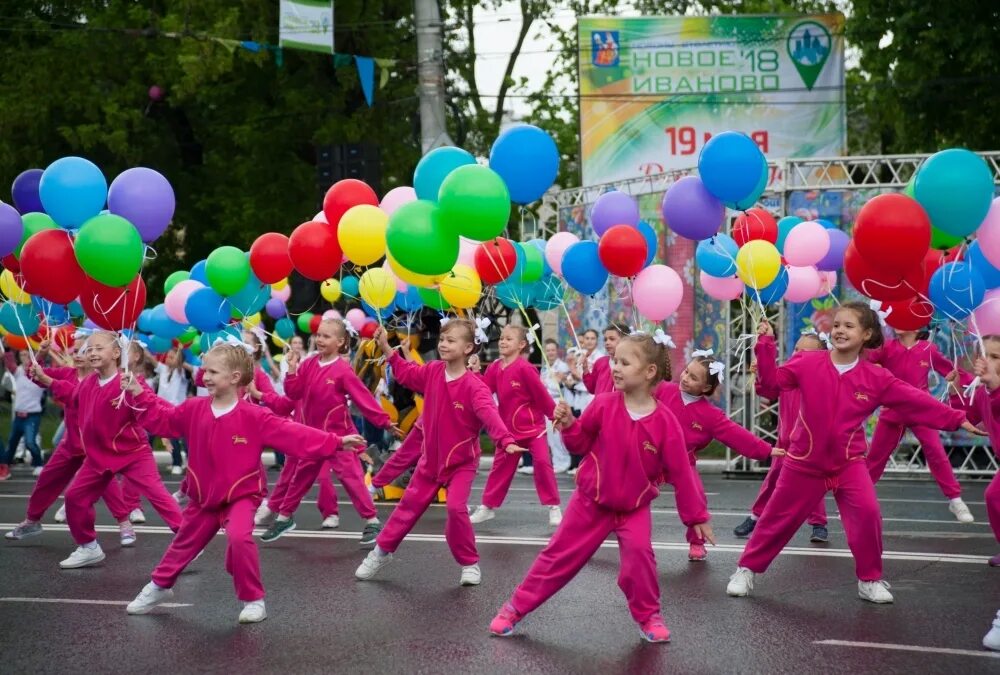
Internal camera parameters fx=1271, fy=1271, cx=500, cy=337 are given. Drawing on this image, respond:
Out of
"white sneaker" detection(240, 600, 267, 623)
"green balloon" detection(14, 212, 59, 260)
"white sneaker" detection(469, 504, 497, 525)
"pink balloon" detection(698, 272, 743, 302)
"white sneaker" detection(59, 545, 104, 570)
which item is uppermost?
"green balloon" detection(14, 212, 59, 260)

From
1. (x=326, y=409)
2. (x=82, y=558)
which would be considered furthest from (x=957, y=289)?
(x=82, y=558)

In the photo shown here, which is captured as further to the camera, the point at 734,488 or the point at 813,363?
the point at 734,488

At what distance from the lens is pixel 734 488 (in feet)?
50.5

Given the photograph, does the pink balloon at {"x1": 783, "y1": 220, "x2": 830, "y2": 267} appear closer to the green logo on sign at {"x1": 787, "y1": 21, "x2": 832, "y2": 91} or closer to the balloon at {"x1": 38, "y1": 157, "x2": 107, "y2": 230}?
the balloon at {"x1": 38, "y1": 157, "x2": 107, "y2": 230}

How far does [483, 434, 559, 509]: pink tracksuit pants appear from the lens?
1154 cm

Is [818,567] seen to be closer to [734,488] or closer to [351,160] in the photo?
[734,488]

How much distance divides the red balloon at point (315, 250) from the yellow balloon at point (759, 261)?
343 cm

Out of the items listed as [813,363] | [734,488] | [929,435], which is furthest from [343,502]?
[813,363]

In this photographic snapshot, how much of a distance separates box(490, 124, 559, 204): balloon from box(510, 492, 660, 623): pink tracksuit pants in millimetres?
3422

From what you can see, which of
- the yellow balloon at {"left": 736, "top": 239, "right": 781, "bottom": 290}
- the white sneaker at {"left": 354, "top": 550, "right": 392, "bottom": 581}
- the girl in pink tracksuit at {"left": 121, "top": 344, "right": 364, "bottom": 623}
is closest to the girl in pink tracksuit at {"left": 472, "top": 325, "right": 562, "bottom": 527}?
the yellow balloon at {"left": 736, "top": 239, "right": 781, "bottom": 290}

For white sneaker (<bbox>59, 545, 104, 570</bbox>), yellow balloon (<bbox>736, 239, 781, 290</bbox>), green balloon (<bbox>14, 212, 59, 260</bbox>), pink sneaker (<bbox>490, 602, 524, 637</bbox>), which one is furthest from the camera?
yellow balloon (<bbox>736, 239, 781, 290</bbox>)

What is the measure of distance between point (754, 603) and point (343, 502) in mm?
6885

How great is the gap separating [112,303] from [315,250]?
6.18 feet

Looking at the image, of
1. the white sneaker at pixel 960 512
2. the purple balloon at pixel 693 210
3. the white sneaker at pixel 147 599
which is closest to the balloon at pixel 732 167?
the purple balloon at pixel 693 210
